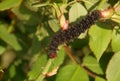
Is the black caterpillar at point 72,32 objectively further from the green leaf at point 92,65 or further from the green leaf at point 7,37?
the green leaf at point 7,37

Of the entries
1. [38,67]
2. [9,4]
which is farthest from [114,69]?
[9,4]

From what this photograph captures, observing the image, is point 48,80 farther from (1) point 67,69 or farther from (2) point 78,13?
(2) point 78,13

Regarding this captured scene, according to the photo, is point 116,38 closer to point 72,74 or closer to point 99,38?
point 99,38

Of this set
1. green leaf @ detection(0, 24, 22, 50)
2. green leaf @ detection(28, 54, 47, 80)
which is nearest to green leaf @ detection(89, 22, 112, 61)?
green leaf @ detection(28, 54, 47, 80)

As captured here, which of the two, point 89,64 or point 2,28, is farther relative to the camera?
point 2,28

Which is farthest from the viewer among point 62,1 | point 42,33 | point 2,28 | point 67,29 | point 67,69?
point 2,28

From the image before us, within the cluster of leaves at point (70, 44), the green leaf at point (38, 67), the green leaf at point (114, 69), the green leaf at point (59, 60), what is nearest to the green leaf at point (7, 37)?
the cluster of leaves at point (70, 44)

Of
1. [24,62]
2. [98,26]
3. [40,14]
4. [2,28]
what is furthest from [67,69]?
[24,62]
